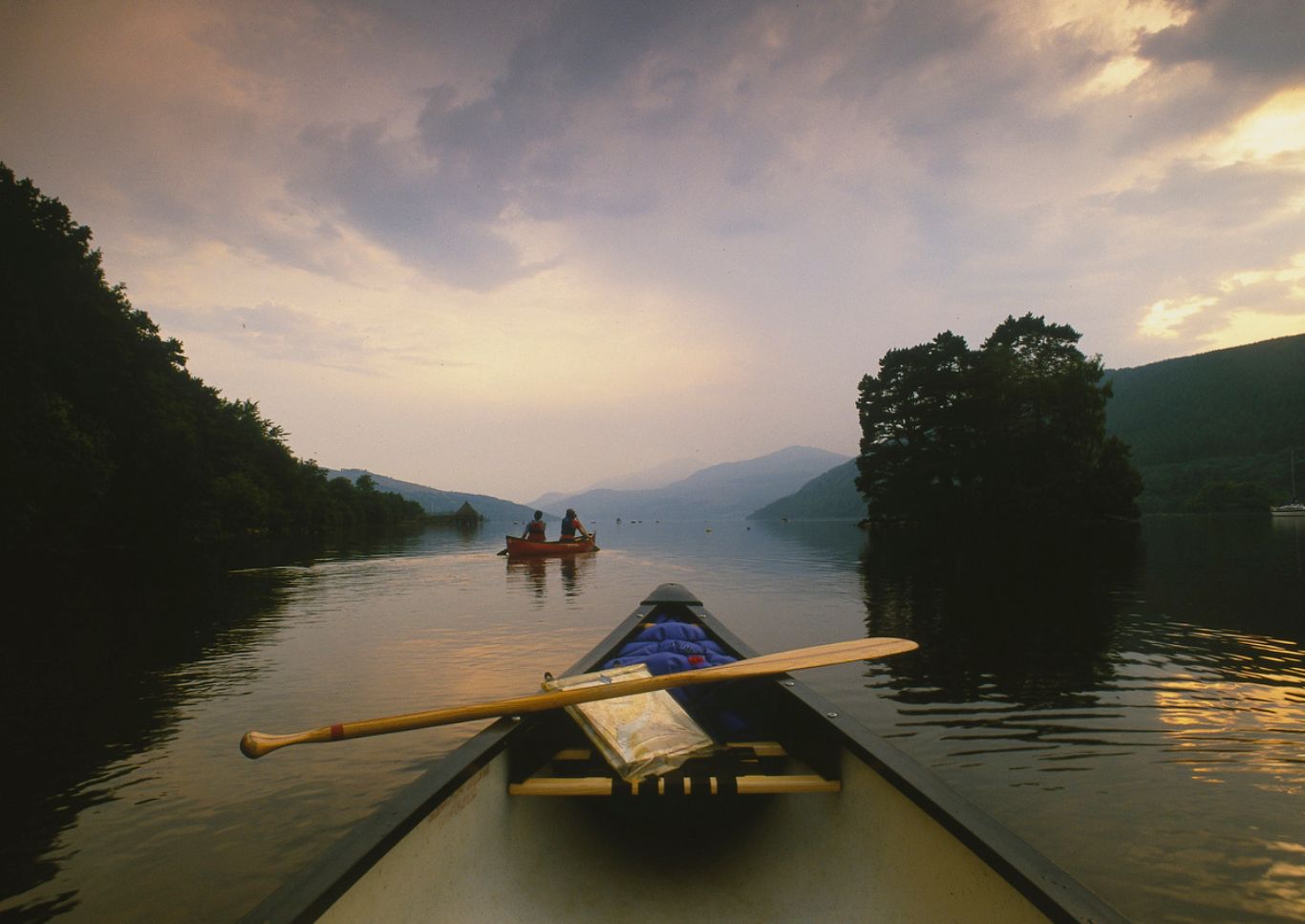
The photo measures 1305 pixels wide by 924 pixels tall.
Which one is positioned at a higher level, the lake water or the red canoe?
the red canoe

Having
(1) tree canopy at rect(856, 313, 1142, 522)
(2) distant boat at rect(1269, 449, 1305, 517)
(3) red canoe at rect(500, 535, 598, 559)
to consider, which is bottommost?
(2) distant boat at rect(1269, 449, 1305, 517)

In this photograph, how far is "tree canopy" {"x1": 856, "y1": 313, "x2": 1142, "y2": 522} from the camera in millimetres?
42169

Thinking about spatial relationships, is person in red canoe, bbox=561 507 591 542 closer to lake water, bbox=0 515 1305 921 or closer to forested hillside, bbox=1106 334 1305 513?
lake water, bbox=0 515 1305 921

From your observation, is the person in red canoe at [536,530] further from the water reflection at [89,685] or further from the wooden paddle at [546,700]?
the wooden paddle at [546,700]

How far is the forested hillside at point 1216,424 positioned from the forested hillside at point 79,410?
135988 mm

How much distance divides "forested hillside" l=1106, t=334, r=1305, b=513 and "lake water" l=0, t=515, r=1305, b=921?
400ft

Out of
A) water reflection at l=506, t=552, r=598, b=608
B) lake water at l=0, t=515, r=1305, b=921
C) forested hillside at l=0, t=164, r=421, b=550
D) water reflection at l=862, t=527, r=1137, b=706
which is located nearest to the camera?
lake water at l=0, t=515, r=1305, b=921

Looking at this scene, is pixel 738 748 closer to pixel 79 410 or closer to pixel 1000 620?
pixel 1000 620

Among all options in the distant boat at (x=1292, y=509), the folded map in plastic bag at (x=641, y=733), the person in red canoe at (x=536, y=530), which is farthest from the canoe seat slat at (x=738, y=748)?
the distant boat at (x=1292, y=509)

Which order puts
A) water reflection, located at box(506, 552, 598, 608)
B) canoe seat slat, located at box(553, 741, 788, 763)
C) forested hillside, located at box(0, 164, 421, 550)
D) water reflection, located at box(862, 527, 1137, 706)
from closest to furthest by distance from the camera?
canoe seat slat, located at box(553, 741, 788, 763) → water reflection, located at box(862, 527, 1137, 706) → water reflection, located at box(506, 552, 598, 608) → forested hillside, located at box(0, 164, 421, 550)

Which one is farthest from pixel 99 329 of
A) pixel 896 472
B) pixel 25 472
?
pixel 896 472

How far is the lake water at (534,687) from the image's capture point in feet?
13.8

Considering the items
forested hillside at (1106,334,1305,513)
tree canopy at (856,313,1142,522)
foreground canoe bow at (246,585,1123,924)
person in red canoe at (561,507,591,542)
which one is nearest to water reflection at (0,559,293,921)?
foreground canoe bow at (246,585,1123,924)

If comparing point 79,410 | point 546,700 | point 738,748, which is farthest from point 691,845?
point 79,410
